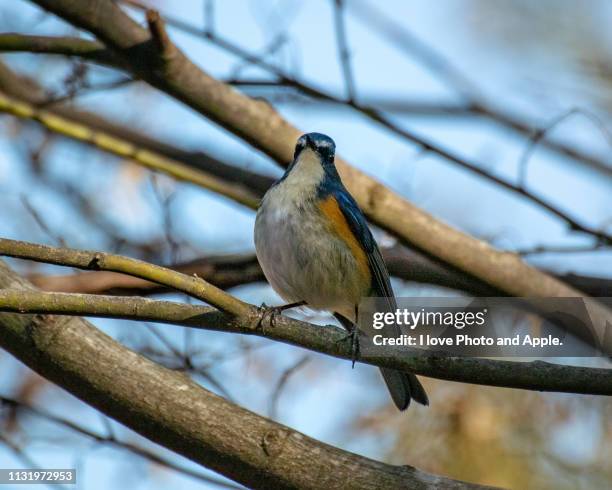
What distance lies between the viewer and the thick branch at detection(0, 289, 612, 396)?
2.87 metres

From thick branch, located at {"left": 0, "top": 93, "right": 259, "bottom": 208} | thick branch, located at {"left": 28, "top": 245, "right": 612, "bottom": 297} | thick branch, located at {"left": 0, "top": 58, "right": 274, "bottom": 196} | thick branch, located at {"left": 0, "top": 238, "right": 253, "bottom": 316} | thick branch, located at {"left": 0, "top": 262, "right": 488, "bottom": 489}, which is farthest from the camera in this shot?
thick branch, located at {"left": 0, "top": 58, "right": 274, "bottom": 196}

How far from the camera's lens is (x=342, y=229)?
4230 mm

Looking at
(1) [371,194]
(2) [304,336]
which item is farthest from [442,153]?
(2) [304,336]

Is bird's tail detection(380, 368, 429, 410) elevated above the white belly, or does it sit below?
below

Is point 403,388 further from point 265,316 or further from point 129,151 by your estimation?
point 129,151

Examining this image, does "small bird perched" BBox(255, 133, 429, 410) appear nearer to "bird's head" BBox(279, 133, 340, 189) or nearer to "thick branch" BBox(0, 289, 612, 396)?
"bird's head" BBox(279, 133, 340, 189)

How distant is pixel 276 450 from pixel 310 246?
110 cm

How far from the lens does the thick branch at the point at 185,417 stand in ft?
10.9

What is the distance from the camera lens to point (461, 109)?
556 cm

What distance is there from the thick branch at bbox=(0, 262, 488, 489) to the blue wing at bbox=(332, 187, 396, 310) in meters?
1.10

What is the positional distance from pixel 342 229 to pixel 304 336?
3.95 feet

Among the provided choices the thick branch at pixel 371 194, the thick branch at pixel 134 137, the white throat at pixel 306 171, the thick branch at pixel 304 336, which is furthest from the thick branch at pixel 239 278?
the thick branch at pixel 304 336

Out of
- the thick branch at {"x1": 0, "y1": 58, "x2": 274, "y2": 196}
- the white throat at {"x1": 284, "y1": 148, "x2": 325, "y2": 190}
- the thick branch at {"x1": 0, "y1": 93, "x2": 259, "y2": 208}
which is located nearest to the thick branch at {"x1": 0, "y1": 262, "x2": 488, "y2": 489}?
the white throat at {"x1": 284, "y1": 148, "x2": 325, "y2": 190}

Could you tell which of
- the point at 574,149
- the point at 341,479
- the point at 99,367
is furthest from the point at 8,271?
the point at 574,149
